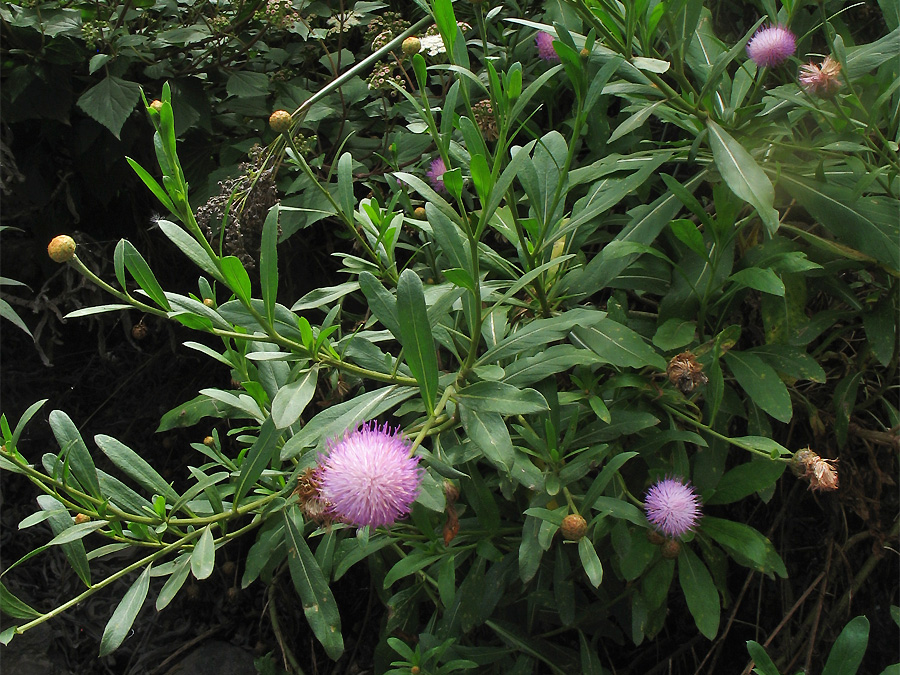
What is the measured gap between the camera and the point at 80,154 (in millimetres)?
1840

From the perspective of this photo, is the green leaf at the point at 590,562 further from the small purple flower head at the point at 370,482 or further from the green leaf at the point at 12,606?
the green leaf at the point at 12,606

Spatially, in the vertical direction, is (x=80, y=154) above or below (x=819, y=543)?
above

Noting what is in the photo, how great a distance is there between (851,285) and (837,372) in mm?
225

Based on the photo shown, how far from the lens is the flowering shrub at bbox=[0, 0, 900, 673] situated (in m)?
0.87

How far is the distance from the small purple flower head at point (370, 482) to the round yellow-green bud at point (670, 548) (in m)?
0.44

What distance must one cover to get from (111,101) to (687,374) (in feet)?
4.69

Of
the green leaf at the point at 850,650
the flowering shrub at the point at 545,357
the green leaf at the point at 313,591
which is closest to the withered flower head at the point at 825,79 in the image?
the flowering shrub at the point at 545,357

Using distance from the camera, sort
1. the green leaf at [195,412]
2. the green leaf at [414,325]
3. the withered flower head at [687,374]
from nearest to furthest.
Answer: the green leaf at [414,325] < the withered flower head at [687,374] < the green leaf at [195,412]

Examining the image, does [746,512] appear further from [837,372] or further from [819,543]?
[837,372]

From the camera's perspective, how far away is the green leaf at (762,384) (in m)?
1.05

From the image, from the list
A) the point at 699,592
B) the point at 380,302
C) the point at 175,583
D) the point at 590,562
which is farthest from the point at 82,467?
the point at 699,592

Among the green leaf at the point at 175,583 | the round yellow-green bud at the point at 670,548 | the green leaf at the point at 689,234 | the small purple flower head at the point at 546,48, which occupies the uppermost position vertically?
the small purple flower head at the point at 546,48

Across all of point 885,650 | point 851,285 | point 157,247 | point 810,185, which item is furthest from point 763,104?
point 157,247

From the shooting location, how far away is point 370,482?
Result: 0.81 m
